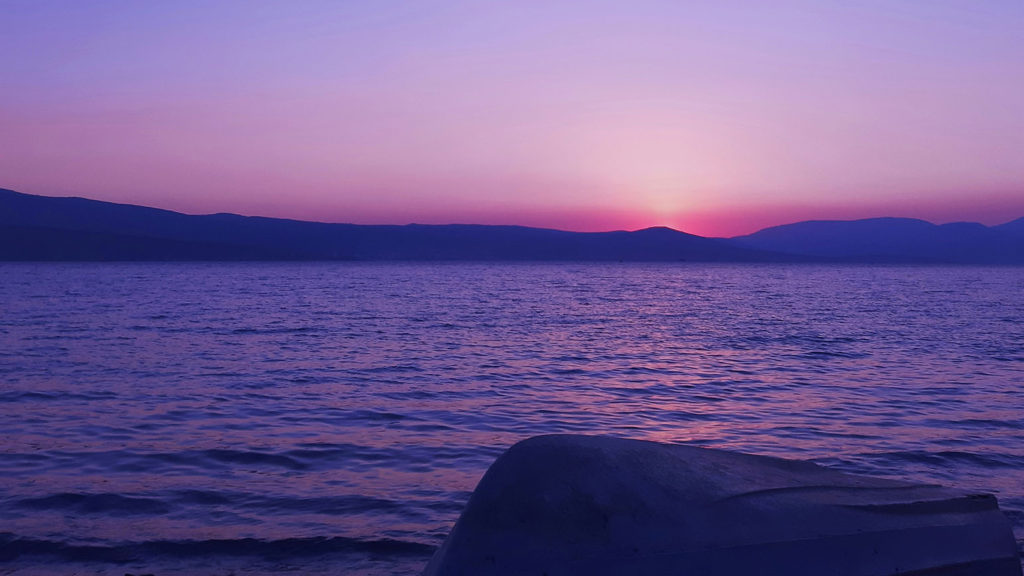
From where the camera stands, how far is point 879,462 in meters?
10.6

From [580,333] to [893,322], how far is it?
54.2 feet

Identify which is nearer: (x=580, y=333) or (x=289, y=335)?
(x=289, y=335)

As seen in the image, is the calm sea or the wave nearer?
the wave

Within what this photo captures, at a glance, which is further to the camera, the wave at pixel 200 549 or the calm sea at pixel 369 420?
the calm sea at pixel 369 420

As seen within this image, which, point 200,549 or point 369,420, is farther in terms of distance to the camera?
point 369,420

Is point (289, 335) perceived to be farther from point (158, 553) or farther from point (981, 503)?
point (981, 503)

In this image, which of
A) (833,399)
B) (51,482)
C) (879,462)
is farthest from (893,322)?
(51,482)

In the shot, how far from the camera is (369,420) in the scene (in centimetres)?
1313

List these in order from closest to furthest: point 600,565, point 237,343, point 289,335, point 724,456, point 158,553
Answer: point 600,565 < point 724,456 < point 158,553 < point 237,343 < point 289,335

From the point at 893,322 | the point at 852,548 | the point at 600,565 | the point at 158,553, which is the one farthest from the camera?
the point at 893,322

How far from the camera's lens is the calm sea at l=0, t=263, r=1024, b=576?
7.70m

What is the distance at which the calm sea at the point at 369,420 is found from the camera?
7703 millimetres

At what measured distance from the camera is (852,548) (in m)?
5.19

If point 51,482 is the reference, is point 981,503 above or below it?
above
